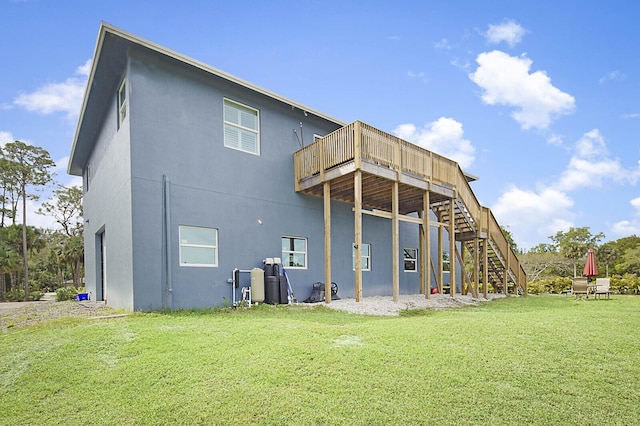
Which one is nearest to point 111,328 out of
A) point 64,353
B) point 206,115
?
point 64,353

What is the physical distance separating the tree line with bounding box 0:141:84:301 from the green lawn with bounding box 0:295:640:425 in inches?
996

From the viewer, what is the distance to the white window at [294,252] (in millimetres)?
12430

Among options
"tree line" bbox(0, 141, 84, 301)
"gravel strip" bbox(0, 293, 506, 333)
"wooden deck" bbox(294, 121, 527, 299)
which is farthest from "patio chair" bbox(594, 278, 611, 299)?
"tree line" bbox(0, 141, 84, 301)

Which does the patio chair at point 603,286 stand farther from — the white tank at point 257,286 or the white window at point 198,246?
the white window at point 198,246

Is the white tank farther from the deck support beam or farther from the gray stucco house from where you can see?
the deck support beam

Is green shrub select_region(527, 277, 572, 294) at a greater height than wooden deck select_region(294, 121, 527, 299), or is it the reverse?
wooden deck select_region(294, 121, 527, 299)

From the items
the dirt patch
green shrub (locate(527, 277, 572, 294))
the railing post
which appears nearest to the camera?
the dirt patch

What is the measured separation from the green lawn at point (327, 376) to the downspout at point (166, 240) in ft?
10.4

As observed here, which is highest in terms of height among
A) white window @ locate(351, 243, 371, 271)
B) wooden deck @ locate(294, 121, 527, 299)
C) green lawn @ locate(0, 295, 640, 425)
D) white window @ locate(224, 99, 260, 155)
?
white window @ locate(224, 99, 260, 155)

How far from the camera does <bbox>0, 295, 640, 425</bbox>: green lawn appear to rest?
3408 mm

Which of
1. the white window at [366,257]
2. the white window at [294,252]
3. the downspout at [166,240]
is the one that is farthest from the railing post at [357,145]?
the white window at [366,257]

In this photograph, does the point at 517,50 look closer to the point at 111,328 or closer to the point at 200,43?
the point at 200,43

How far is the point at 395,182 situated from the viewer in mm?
11711

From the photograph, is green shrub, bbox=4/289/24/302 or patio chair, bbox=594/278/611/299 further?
green shrub, bbox=4/289/24/302
